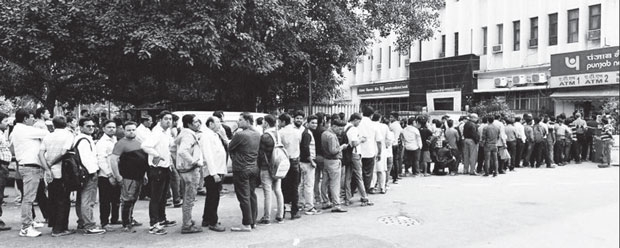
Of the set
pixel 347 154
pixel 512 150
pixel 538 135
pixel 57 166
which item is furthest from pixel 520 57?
pixel 57 166

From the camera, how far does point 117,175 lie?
25.0 feet

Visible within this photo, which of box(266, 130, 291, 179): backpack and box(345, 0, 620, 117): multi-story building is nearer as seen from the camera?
box(266, 130, 291, 179): backpack

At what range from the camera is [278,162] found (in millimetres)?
8070

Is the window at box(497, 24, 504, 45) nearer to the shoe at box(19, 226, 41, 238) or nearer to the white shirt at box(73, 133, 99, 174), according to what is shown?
the white shirt at box(73, 133, 99, 174)

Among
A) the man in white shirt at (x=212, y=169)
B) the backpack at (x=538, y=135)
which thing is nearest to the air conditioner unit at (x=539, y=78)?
the backpack at (x=538, y=135)

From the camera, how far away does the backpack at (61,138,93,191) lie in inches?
289

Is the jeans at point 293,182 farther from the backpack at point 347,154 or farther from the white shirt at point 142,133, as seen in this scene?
the white shirt at point 142,133

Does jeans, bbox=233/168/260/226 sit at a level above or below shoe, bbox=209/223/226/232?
above

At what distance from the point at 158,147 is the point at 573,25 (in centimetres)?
2593

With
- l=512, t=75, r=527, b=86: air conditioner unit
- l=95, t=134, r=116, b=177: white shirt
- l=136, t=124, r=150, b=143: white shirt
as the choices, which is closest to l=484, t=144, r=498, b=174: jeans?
l=136, t=124, r=150, b=143: white shirt

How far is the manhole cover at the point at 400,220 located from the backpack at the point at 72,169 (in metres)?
4.73

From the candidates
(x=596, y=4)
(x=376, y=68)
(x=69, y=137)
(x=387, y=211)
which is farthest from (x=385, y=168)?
(x=376, y=68)

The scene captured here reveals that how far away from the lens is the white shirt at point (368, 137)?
1014cm

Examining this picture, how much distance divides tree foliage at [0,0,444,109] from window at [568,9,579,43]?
944 cm
